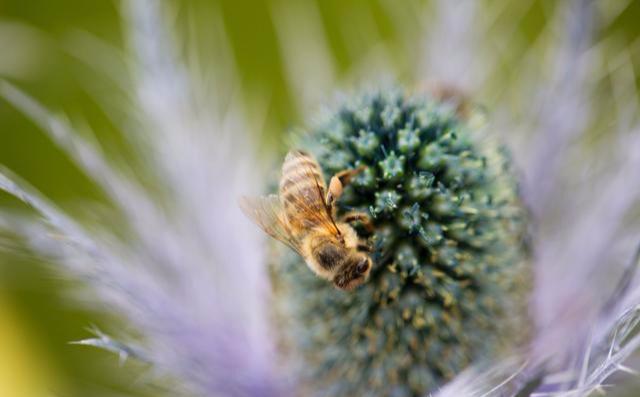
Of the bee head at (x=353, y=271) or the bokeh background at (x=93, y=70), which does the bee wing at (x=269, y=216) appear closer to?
the bee head at (x=353, y=271)

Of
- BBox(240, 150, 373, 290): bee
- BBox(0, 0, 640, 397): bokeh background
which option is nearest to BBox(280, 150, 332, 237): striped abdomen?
BBox(240, 150, 373, 290): bee

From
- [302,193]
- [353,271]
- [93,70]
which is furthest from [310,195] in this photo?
[93,70]

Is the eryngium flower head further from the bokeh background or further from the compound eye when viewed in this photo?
the bokeh background

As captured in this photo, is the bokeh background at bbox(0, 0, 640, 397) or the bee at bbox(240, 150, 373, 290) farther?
the bokeh background at bbox(0, 0, 640, 397)

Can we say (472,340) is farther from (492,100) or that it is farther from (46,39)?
(46,39)

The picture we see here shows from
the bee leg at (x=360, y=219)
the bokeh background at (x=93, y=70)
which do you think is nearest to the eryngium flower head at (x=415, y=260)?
the bee leg at (x=360, y=219)

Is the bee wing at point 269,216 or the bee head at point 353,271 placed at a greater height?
the bee wing at point 269,216
